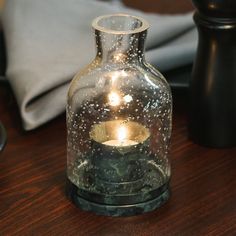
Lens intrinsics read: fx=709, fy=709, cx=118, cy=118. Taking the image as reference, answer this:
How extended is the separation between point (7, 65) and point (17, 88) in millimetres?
74

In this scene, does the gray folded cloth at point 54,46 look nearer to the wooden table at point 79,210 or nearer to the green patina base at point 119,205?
the wooden table at point 79,210

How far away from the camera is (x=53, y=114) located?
0.88m

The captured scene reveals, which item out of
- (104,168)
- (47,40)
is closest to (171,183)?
(104,168)

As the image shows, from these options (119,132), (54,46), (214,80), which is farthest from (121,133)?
(54,46)

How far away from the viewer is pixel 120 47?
0.71 meters

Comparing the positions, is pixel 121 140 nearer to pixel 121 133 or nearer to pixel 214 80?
pixel 121 133

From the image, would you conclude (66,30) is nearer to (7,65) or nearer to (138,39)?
(7,65)

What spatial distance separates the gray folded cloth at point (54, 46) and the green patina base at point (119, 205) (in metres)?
0.16

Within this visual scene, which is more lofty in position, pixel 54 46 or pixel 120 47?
pixel 120 47

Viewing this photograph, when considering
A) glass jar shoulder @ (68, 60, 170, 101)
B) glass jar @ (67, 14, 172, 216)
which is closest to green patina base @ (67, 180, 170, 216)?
glass jar @ (67, 14, 172, 216)

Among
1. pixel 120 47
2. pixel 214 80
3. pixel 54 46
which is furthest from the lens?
pixel 54 46

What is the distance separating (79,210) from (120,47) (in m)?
0.17

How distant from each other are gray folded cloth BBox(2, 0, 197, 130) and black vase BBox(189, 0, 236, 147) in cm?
13

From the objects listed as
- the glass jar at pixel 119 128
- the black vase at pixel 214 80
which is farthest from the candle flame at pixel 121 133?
the black vase at pixel 214 80
